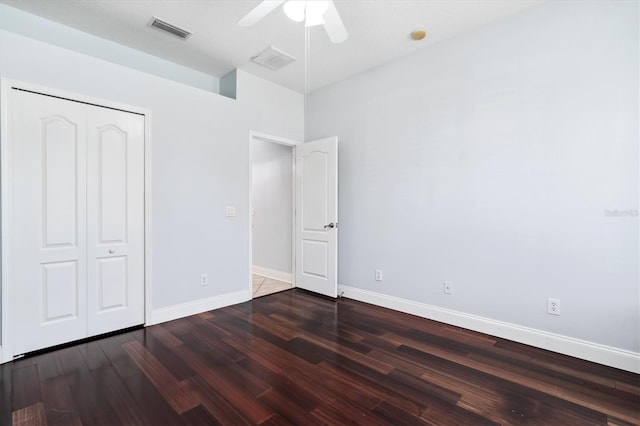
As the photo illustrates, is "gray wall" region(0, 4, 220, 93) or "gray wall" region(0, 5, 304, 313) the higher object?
"gray wall" region(0, 4, 220, 93)

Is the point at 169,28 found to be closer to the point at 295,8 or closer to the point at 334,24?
the point at 295,8

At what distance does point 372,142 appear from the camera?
3.84 metres

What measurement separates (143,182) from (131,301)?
1.18 m

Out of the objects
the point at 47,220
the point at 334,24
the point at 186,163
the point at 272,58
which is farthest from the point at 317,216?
the point at 47,220

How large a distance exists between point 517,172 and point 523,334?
4.71ft

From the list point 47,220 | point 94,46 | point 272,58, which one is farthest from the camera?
point 272,58

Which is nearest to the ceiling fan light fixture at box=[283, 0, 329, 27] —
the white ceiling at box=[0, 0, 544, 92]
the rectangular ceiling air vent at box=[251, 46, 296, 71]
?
the white ceiling at box=[0, 0, 544, 92]

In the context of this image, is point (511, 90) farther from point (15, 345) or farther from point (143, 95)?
point (15, 345)

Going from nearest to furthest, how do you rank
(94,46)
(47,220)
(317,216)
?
1. (47,220)
2. (94,46)
3. (317,216)

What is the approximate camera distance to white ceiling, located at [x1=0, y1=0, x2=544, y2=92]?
262 cm

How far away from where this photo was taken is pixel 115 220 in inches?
115

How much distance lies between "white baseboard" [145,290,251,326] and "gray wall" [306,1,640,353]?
159 cm

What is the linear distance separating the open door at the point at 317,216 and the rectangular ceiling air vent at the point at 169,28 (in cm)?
191

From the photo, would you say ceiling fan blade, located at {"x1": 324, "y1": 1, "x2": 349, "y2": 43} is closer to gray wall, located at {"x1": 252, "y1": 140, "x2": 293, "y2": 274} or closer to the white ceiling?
the white ceiling
